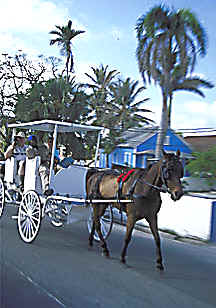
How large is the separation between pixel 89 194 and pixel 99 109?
883 inches

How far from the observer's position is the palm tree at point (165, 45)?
18.2m

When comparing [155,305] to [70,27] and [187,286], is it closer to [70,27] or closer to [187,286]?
[187,286]

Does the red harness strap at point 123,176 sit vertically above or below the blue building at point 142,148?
below

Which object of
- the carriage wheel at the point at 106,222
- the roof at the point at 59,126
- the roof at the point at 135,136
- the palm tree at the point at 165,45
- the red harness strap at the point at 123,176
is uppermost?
the palm tree at the point at 165,45

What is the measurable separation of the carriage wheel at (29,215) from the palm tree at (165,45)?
11371 millimetres

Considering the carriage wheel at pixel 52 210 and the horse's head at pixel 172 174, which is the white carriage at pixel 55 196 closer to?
the carriage wheel at pixel 52 210

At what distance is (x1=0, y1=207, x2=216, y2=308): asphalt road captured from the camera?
4391mm

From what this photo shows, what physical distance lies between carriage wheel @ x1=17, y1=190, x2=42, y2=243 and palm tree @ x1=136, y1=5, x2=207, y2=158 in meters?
11.4

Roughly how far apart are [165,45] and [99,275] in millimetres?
16057

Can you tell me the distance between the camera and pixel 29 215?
7.16 metres

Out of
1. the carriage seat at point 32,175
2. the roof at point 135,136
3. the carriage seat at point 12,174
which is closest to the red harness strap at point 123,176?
the carriage seat at point 32,175

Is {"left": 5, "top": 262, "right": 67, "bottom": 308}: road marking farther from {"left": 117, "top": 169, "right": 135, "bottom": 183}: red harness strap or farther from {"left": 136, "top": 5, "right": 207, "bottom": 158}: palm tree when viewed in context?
{"left": 136, "top": 5, "right": 207, "bottom": 158}: palm tree

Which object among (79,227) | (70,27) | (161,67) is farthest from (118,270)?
(70,27)

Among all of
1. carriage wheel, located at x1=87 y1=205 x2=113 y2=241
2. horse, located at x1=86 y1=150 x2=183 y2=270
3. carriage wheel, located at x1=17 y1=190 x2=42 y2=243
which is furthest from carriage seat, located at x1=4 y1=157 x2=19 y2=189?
horse, located at x1=86 y1=150 x2=183 y2=270
